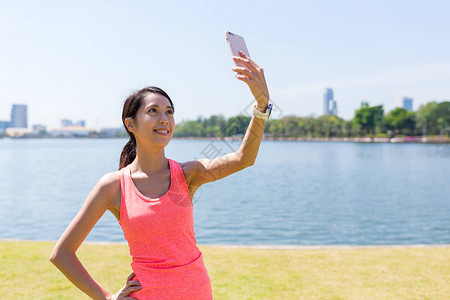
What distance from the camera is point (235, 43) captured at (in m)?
1.89

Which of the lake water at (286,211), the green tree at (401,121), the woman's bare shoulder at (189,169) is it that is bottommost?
the lake water at (286,211)

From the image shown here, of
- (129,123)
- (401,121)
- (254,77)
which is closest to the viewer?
(254,77)

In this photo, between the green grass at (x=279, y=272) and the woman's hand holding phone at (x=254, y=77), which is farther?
the green grass at (x=279, y=272)

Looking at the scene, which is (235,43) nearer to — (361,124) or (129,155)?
(129,155)

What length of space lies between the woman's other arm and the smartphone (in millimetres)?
809

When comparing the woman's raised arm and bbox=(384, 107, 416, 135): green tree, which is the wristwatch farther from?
bbox=(384, 107, 416, 135): green tree

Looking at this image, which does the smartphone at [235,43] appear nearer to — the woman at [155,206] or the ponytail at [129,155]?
the woman at [155,206]

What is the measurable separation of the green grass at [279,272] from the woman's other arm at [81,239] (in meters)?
3.12

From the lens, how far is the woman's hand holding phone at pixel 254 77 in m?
1.87

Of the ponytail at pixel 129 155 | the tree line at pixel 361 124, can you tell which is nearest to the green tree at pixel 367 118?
the tree line at pixel 361 124

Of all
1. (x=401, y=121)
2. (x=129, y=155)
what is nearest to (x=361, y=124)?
(x=401, y=121)

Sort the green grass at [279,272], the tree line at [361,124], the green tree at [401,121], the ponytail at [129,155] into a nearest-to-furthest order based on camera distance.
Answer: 1. the ponytail at [129,155]
2. the green grass at [279,272]
3. the tree line at [361,124]
4. the green tree at [401,121]

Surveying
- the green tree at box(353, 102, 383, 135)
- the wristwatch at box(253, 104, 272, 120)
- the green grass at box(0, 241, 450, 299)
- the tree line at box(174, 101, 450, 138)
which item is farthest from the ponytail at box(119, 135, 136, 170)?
the green tree at box(353, 102, 383, 135)

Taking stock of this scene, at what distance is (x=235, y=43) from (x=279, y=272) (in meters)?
4.40
